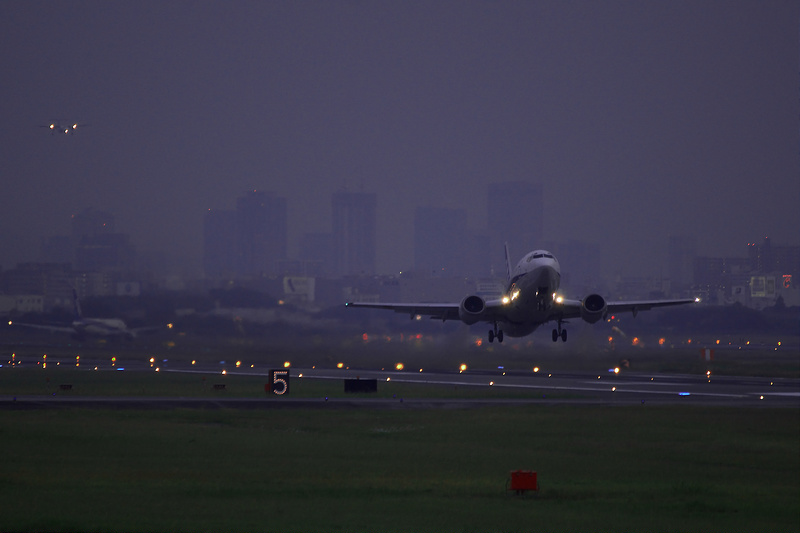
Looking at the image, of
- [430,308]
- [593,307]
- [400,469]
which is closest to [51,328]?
[430,308]

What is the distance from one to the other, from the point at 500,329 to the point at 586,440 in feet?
86.1

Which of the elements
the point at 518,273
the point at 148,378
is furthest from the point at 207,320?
the point at 518,273

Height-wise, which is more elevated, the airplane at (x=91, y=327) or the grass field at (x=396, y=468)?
the airplane at (x=91, y=327)

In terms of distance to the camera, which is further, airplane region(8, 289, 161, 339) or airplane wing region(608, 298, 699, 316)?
airplane region(8, 289, 161, 339)

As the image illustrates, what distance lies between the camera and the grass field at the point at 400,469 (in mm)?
24438

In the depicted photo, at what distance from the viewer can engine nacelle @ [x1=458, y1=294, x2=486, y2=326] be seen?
61.3 m

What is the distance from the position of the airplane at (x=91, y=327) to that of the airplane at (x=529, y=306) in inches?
1649

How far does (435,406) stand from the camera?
51844 mm

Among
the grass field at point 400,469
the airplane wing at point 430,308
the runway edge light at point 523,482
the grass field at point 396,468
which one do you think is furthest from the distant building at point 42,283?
the runway edge light at point 523,482

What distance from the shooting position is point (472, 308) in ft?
202

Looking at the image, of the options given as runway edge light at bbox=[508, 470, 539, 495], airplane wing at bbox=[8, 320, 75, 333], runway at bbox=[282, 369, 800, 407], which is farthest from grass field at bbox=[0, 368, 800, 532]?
airplane wing at bbox=[8, 320, 75, 333]

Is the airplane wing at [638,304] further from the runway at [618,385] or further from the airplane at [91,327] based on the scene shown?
the airplane at [91,327]

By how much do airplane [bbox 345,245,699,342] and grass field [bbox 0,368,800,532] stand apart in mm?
7631

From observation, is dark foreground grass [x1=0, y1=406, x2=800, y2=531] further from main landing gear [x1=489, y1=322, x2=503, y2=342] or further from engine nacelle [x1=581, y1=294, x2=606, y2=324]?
main landing gear [x1=489, y1=322, x2=503, y2=342]
